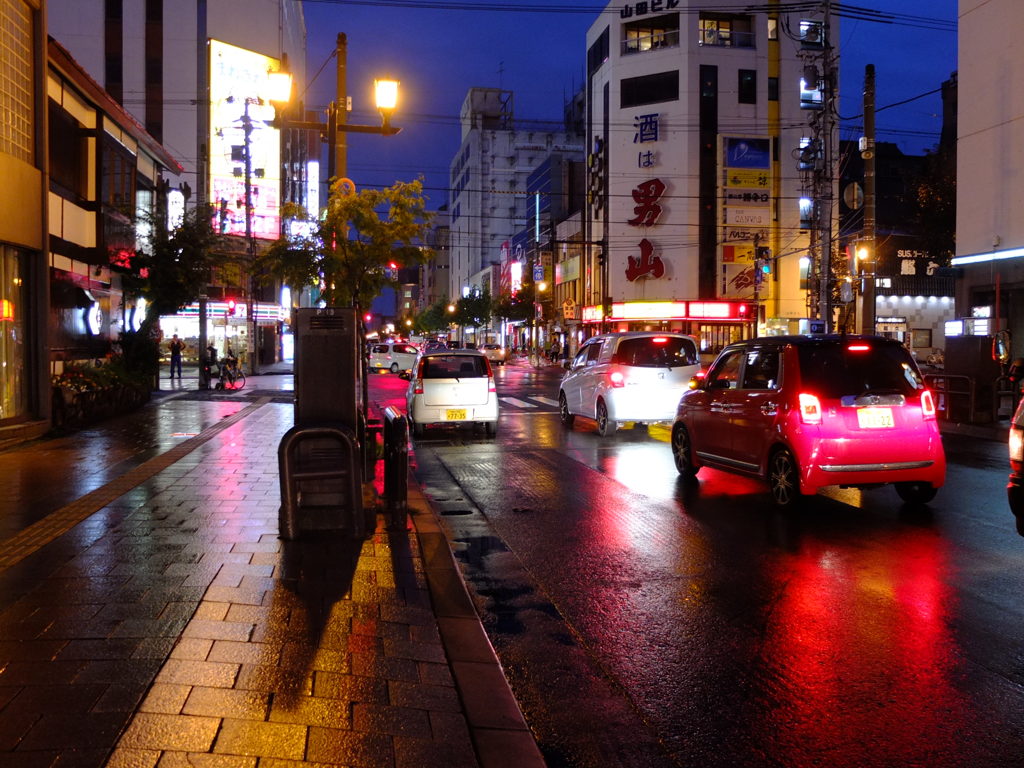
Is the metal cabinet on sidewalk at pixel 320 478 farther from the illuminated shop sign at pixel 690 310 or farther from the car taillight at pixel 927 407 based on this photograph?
the illuminated shop sign at pixel 690 310

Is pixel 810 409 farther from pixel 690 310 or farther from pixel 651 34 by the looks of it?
pixel 651 34

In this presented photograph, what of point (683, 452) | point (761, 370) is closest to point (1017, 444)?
point (761, 370)

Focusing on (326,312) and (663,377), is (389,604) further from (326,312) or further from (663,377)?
(663,377)

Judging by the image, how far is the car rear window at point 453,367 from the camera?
16266 millimetres

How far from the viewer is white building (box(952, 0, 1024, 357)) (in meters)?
23.1

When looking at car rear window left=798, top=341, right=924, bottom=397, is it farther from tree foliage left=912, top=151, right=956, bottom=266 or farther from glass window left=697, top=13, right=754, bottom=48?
glass window left=697, top=13, right=754, bottom=48

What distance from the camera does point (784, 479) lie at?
9039 millimetres

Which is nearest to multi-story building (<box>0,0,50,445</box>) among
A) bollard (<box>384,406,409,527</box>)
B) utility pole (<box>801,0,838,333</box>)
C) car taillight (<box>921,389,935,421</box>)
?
bollard (<box>384,406,409,527</box>)

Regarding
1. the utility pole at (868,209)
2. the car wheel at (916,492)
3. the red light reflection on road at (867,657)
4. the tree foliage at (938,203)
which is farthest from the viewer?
the tree foliage at (938,203)

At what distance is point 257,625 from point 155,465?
7411 millimetres

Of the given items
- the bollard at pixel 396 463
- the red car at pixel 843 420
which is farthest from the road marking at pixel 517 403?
the bollard at pixel 396 463

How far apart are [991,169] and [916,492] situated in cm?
1823

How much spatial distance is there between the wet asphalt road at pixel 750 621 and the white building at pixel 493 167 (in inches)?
4257

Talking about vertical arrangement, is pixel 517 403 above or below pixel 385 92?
below
